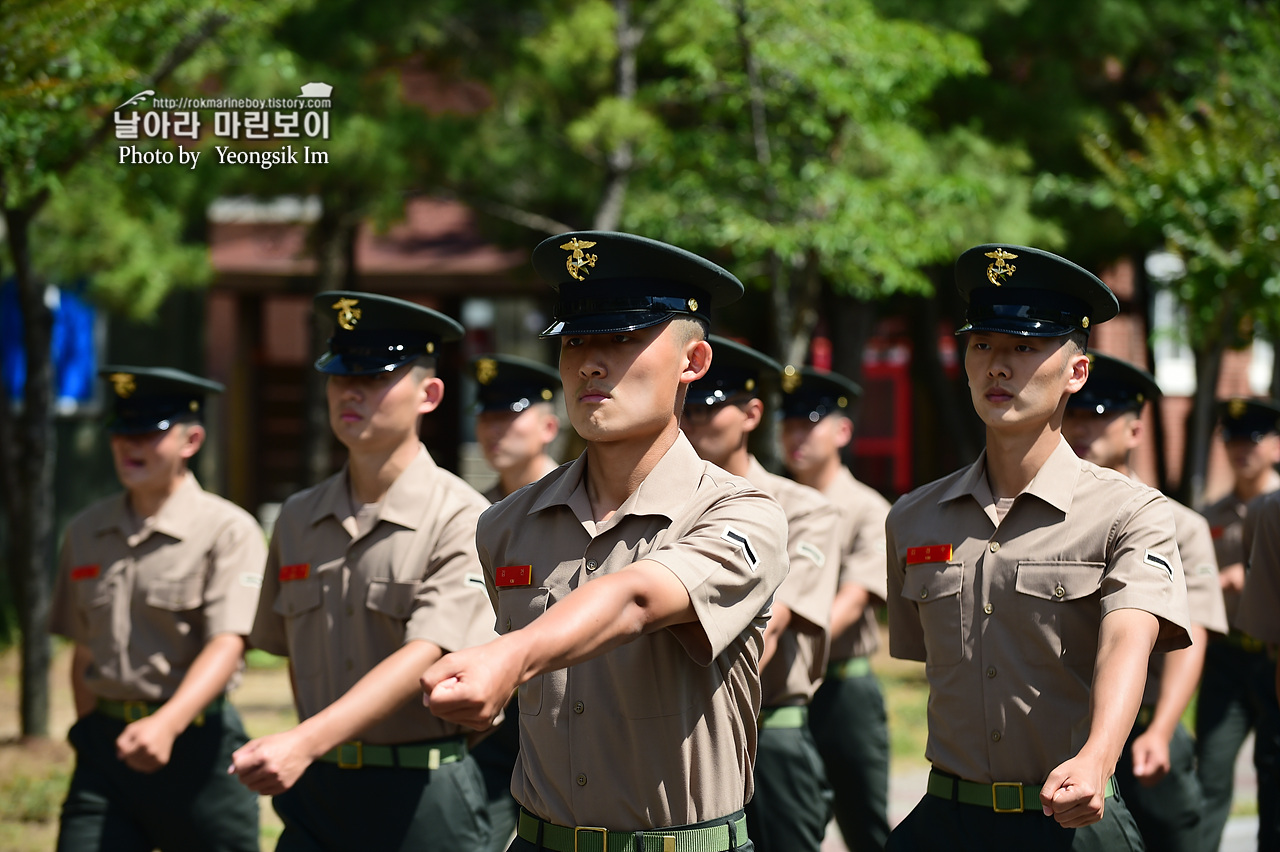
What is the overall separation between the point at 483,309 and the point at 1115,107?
9.69 meters

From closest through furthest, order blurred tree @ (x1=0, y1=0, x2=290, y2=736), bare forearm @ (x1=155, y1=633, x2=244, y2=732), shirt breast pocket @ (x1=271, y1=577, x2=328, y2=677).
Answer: shirt breast pocket @ (x1=271, y1=577, x2=328, y2=677)
bare forearm @ (x1=155, y1=633, x2=244, y2=732)
blurred tree @ (x1=0, y1=0, x2=290, y2=736)

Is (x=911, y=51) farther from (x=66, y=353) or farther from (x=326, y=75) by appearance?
(x=66, y=353)

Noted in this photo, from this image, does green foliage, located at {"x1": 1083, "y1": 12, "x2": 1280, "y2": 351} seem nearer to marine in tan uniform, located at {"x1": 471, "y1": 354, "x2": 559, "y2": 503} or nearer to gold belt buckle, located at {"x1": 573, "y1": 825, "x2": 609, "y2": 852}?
marine in tan uniform, located at {"x1": 471, "y1": 354, "x2": 559, "y2": 503}

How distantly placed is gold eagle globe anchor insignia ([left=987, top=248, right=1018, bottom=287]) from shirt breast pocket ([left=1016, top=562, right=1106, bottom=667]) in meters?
0.75

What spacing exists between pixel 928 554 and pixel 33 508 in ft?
21.3

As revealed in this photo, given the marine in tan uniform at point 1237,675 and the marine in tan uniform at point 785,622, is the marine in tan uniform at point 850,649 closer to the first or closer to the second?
the marine in tan uniform at point 785,622

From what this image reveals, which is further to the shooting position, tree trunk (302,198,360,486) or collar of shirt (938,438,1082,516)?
tree trunk (302,198,360,486)

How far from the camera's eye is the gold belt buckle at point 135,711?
4.79 m

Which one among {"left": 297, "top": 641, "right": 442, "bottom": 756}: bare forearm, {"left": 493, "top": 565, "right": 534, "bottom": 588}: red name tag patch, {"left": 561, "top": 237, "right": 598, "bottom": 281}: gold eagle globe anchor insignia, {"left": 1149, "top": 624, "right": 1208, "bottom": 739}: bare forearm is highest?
{"left": 561, "top": 237, "right": 598, "bottom": 281}: gold eagle globe anchor insignia

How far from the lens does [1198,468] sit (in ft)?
44.1

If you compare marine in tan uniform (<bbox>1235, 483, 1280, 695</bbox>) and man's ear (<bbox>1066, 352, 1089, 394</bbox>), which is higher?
man's ear (<bbox>1066, 352, 1089, 394</bbox>)

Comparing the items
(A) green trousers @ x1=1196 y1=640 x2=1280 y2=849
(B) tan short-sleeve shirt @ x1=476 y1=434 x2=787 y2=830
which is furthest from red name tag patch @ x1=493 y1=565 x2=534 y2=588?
(A) green trousers @ x1=1196 y1=640 x2=1280 y2=849

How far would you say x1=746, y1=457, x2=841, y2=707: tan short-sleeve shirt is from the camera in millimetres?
5176

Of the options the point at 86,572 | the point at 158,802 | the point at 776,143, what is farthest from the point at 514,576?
the point at 776,143
